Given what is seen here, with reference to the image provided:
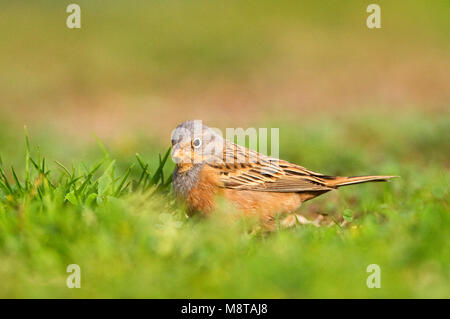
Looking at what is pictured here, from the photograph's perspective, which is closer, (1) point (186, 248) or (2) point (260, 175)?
(1) point (186, 248)

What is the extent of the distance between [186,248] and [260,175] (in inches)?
76.4

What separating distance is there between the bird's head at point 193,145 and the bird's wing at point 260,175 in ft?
0.46

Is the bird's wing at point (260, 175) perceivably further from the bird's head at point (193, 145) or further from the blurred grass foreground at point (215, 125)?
the blurred grass foreground at point (215, 125)

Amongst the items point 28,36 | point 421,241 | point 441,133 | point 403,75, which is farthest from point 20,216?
point 28,36

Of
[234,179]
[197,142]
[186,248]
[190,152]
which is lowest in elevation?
[186,248]

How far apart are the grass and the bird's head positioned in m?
0.38

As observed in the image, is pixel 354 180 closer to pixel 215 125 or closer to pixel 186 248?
pixel 186 248

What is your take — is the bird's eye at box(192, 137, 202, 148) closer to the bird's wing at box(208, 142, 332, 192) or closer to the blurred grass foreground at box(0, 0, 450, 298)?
the bird's wing at box(208, 142, 332, 192)

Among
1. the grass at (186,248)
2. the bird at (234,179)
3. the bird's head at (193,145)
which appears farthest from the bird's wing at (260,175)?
the grass at (186,248)

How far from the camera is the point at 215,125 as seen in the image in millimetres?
12016

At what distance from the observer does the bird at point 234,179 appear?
21.1 ft

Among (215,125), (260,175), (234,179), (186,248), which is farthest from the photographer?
(215,125)

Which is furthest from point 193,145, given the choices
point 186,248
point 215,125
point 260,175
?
point 215,125
